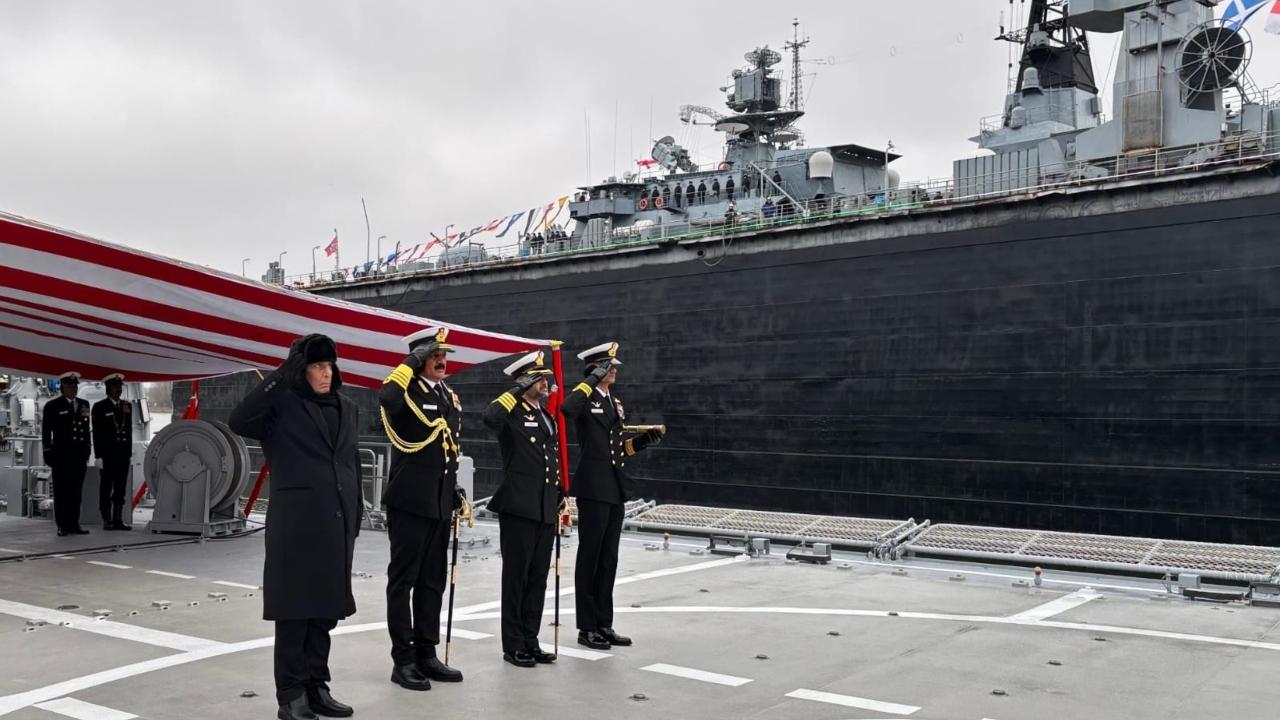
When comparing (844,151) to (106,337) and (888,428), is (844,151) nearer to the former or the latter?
(888,428)

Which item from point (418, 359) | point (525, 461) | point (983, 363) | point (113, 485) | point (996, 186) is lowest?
point (113, 485)

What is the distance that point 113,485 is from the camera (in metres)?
10.4

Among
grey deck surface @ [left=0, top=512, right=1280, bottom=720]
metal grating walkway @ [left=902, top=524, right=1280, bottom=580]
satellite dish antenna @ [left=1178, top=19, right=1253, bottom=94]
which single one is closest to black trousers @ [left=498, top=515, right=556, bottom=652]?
grey deck surface @ [left=0, top=512, right=1280, bottom=720]

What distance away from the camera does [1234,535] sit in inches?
480

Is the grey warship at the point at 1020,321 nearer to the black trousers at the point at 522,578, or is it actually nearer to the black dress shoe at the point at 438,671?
the black trousers at the point at 522,578

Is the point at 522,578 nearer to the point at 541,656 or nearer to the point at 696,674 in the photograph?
the point at 541,656

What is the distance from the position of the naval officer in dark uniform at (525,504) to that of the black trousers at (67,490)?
21.0 ft

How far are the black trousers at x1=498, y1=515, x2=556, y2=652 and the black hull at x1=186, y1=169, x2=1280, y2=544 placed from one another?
10.0m

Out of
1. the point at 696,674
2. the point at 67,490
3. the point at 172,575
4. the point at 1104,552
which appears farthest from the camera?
the point at 67,490

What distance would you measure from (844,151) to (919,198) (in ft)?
18.2

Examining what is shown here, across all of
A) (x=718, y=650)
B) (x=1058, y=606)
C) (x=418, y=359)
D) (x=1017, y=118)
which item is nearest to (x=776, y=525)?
(x=1058, y=606)

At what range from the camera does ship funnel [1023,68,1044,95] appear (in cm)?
1881

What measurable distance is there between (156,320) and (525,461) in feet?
14.5

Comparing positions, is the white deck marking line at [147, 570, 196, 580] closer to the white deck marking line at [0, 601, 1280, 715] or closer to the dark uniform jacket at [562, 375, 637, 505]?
the white deck marking line at [0, 601, 1280, 715]
